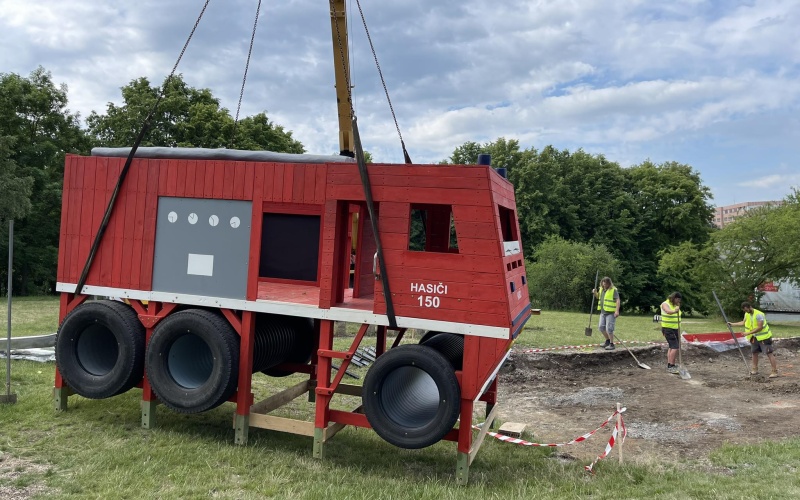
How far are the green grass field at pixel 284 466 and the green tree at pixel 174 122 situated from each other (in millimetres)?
28467

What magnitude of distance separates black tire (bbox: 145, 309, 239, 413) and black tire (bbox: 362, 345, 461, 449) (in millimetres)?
1664

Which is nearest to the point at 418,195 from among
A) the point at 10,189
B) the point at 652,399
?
the point at 652,399

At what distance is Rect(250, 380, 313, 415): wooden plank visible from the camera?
716 cm

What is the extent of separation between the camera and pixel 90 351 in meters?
7.51

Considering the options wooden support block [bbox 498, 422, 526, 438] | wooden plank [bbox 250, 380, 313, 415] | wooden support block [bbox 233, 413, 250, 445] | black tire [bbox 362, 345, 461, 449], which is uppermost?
black tire [bbox 362, 345, 461, 449]

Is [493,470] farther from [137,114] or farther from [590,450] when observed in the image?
[137,114]

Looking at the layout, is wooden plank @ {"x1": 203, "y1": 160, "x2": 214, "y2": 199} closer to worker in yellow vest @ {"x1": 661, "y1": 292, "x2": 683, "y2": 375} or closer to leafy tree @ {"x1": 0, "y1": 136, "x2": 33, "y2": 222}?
worker in yellow vest @ {"x1": 661, "y1": 292, "x2": 683, "y2": 375}

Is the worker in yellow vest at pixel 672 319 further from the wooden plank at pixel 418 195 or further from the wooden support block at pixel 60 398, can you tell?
the wooden support block at pixel 60 398

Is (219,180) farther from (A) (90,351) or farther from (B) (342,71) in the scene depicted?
(B) (342,71)

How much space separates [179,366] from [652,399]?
8.47 meters

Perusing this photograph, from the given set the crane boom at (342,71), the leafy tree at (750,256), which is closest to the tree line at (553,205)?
the leafy tree at (750,256)

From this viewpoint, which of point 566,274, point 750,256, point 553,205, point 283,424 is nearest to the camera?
point 283,424

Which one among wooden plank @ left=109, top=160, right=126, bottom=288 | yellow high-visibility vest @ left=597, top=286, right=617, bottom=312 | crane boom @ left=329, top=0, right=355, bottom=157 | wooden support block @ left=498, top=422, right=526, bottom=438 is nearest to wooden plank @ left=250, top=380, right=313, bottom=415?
wooden plank @ left=109, top=160, right=126, bottom=288

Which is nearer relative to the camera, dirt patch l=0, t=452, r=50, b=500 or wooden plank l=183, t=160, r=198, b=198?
dirt patch l=0, t=452, r=50, b=500
